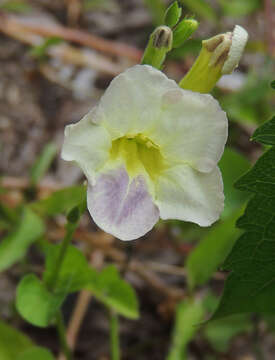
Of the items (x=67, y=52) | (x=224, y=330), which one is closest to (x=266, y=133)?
(x=224, y=330)

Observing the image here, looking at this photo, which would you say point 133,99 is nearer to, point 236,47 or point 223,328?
point 236,47

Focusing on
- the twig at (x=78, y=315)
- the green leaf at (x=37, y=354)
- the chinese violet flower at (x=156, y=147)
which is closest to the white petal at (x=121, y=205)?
the chinese violet flower at (x=156, y=147)

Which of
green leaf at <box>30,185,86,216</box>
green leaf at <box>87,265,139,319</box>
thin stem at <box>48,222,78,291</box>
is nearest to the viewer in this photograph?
thin stem at <box>48,222,78,291</box>

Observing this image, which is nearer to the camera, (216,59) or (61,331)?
(216,59)

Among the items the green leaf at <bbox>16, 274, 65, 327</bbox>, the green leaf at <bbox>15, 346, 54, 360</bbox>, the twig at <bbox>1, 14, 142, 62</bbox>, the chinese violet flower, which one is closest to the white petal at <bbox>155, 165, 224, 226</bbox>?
the chinese violet flower

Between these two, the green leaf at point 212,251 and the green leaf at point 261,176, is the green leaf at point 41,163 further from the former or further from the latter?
the green leaf at point 261,176

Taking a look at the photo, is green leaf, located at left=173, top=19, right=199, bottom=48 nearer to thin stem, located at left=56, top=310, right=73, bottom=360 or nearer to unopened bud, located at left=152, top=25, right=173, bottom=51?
unopened bud, located at left=152, top=25, right=173, bottom=51
